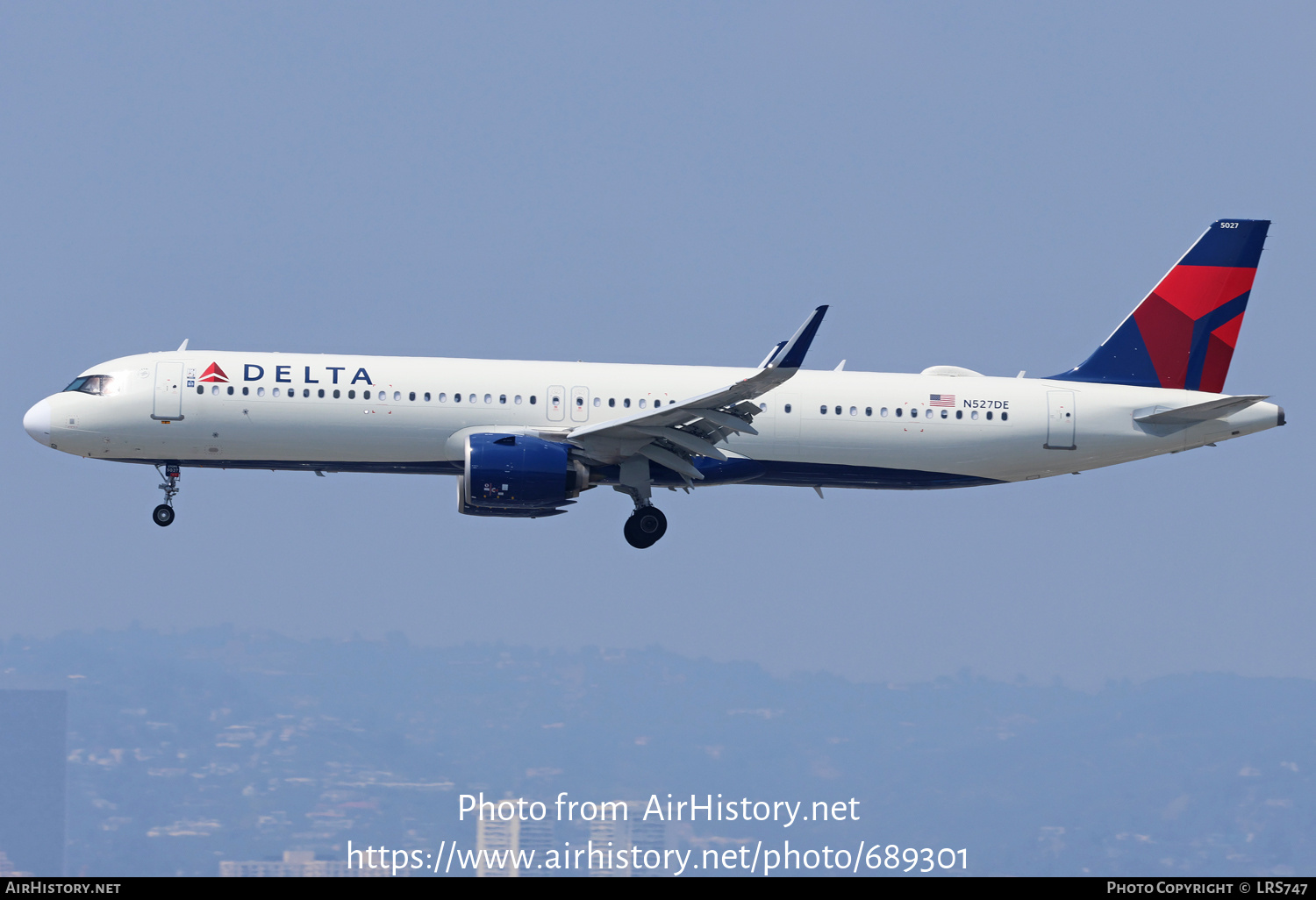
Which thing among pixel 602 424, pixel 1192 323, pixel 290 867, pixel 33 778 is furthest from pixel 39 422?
pixel 33 778

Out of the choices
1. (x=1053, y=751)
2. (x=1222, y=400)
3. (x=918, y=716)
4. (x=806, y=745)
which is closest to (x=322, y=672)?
(x=806, y=745)

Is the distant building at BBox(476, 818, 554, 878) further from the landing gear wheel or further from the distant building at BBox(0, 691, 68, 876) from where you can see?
the landing gear wheel

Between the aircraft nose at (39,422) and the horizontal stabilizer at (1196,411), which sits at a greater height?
the aircraft nose at (39,422)

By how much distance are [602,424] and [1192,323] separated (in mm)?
16317

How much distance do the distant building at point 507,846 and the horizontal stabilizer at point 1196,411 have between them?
1206 inches

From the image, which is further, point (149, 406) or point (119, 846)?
point (119, 846)

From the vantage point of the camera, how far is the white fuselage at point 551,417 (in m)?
34.1

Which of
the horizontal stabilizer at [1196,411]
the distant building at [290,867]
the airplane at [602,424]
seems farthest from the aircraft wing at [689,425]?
the distant building at [290,867]

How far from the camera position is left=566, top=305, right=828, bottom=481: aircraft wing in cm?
3105

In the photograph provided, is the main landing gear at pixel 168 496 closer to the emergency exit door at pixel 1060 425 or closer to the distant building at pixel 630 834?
the emergency exit door at pixel 1060 425

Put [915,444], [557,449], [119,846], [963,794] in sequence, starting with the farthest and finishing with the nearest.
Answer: [963,794] → [119,846] → [915,444] → [557,449]

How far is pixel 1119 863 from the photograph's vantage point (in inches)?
3110
